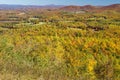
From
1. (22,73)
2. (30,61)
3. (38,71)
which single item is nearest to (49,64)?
(30,61)

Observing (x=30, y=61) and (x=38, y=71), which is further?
(x=30, y=61)

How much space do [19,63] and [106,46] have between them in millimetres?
45024

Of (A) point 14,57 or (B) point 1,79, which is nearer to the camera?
(B) point 1,79

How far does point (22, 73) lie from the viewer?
607 cm

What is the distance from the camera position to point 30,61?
7.68m

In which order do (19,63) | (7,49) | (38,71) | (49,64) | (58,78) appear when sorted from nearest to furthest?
(58,78) → (38,71) → (19,63) → (49,64) → (7,49)

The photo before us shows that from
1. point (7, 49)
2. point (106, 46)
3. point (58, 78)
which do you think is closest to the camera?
point (58, 78)

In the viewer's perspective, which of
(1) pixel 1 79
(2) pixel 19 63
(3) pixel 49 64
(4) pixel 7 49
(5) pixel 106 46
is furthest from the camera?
(5) pixel 106 46

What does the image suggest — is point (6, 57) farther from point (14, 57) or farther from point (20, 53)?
point (20, 53)

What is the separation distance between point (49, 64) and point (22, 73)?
1556mm

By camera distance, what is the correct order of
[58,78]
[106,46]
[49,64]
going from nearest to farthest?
[58,78]
[49,64]
[106,46]

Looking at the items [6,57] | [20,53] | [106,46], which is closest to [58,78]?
[6,57]

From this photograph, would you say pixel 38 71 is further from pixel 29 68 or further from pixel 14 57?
pixel 14 57

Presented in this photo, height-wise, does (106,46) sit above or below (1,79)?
below
